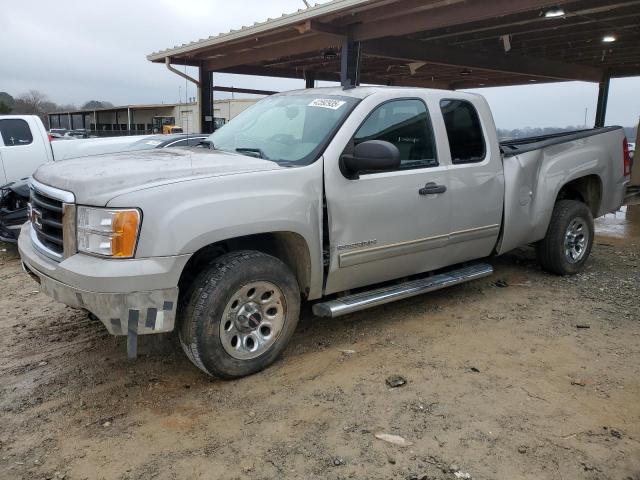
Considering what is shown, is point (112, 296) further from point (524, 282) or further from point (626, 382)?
point (524, 282)

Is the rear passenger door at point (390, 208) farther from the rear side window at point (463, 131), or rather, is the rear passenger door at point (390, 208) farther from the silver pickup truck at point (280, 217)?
the rear side window at point (463, 131)

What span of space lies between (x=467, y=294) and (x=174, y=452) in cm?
339

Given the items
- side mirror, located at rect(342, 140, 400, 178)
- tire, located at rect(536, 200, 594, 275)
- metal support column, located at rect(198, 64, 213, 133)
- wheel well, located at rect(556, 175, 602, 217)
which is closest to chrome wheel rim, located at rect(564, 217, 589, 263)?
tire, located at rect(536, 200, 594, 275)

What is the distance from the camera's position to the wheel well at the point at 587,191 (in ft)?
19.5

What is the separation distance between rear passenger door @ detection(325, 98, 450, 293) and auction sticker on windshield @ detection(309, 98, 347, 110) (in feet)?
0.67

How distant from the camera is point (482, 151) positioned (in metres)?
4.64

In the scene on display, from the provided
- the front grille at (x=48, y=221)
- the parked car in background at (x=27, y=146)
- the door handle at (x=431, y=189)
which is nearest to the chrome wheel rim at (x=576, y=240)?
the door handle at (x=431, y=189)

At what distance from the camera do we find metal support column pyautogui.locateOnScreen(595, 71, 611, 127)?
15672mm

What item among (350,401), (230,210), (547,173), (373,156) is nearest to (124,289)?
(230,210)

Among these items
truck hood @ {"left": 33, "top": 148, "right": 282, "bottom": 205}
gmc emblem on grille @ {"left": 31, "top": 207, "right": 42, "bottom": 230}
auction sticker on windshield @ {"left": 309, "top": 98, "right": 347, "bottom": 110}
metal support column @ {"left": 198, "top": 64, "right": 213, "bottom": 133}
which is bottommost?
gmc emblem on grille @ {"left": 31, "top": 207, "right": 42, "bottom": 230}

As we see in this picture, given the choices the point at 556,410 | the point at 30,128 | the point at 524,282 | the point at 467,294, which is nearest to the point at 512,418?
the point at 556,410

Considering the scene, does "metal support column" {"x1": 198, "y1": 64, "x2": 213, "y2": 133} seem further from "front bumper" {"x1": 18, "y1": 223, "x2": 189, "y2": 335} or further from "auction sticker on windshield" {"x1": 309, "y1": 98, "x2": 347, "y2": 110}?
"front bumper" {"x1": 18, "y1": 223, "x2": 189, "y2": 335}

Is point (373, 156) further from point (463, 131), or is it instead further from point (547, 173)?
point (547, 173)

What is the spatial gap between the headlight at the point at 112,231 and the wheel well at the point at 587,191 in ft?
15.9
